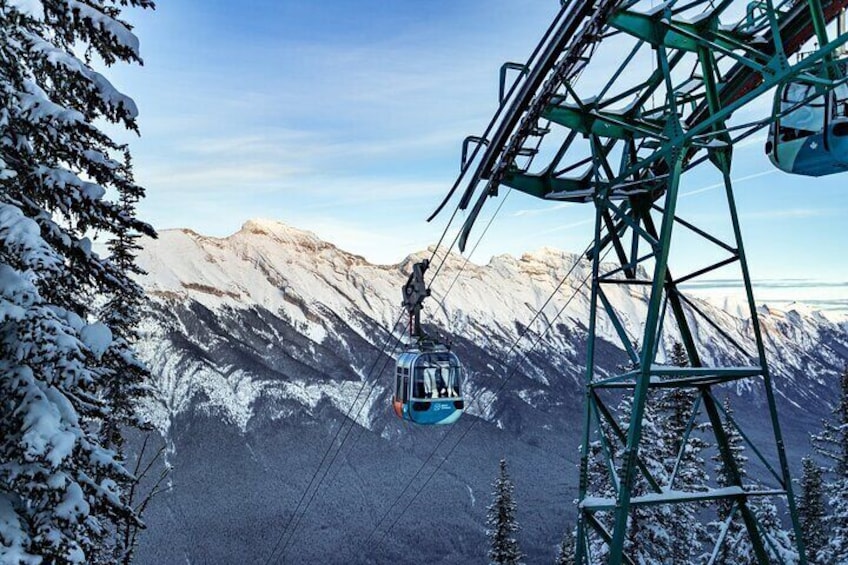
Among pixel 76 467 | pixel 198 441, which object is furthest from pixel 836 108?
pixel 198 441

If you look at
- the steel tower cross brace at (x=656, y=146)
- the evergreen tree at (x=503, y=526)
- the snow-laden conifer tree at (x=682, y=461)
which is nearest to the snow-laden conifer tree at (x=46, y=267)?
the steel tower cross brace at (x=656, y=146)

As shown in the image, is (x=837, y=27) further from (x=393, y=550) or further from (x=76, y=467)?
(x=393, y=550)

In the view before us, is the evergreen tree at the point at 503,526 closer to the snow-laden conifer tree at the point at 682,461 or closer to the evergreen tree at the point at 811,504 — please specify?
the snow-laden conifer tree at the point at 682,461

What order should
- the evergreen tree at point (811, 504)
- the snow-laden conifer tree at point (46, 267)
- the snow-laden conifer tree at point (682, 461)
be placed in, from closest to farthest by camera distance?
1. the snow-laden conifer tree at point (46, 267)
2. the snow-laden conifer tree at point (682, 461)
3. the evergreen tree at point (811, 504)

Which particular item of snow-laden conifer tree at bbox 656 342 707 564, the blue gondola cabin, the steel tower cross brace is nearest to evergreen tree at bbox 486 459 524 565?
snow-laden conifer tree at bbox 656 342 707 564

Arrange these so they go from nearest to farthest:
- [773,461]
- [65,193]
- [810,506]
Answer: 1. [65,193]
2. [810,506]
3. [773,461]
